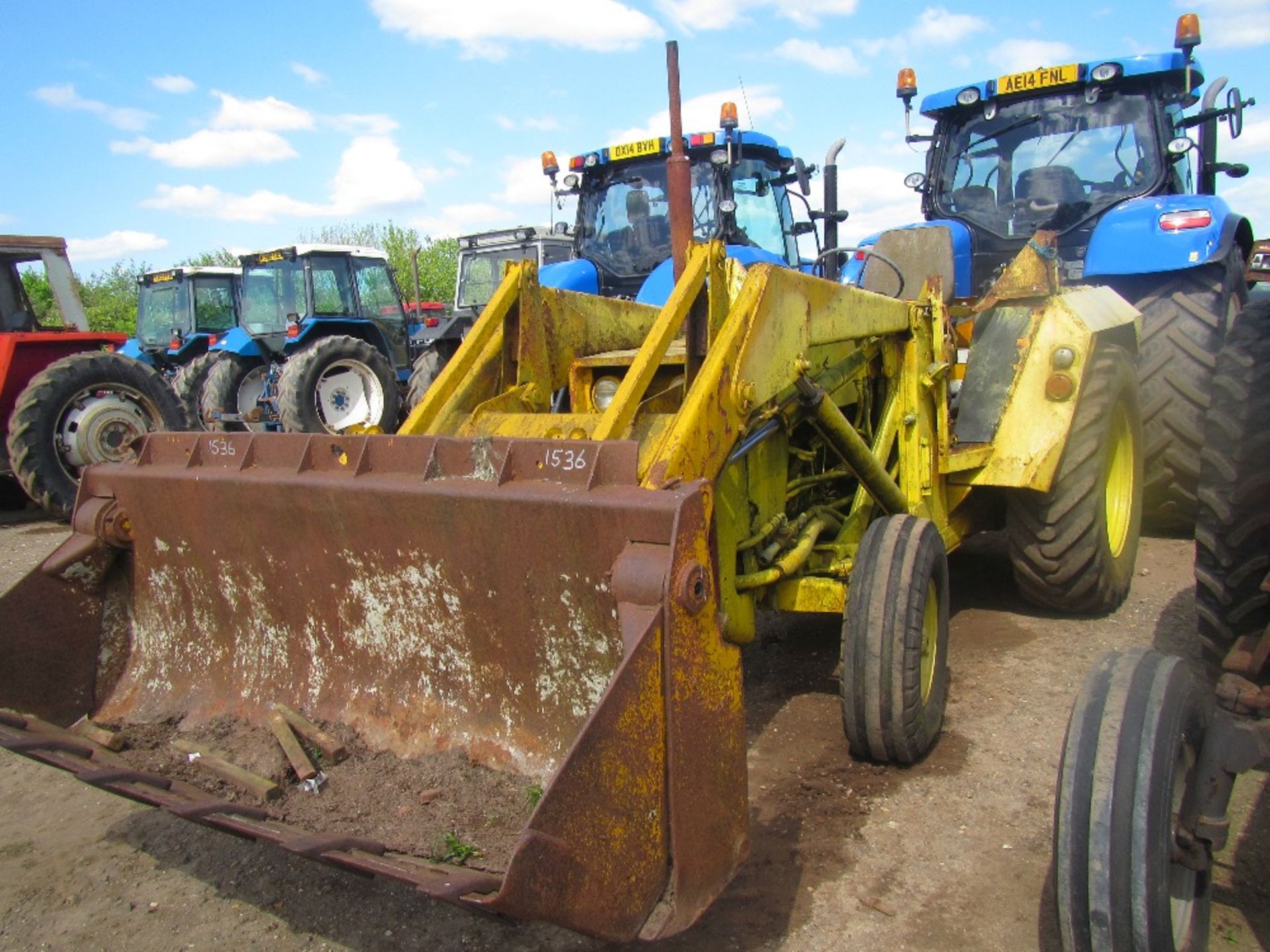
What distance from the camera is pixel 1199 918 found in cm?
211

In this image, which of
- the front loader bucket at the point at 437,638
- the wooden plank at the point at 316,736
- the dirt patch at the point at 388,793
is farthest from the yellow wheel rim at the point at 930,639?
the wooden plank at the point at 316,736

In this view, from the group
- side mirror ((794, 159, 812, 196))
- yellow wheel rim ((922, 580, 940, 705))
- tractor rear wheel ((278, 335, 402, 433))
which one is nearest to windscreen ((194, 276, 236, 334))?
tractor rear wheel ((278, 335, 402, 433))

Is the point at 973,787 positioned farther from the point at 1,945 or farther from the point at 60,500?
the point at 60,500

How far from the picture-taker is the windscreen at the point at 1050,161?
5918 mm

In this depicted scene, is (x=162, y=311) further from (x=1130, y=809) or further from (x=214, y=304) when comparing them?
(x=1130, y=809)

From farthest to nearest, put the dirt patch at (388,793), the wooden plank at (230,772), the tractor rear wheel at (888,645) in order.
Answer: the tractor rear wheel at (888,645)
the wooden plank at (230,772)
the dirt patch at (388,793)

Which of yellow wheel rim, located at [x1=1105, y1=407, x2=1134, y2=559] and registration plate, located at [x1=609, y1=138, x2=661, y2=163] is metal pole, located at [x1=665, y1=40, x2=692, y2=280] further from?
registration plate, located at [x1=609, y1=138, x2=661, y2=163]

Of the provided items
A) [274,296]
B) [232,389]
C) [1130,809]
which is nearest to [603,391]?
[1130,809]

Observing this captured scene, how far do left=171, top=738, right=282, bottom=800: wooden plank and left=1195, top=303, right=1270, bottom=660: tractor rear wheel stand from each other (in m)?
2.65

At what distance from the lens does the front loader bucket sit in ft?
6.73

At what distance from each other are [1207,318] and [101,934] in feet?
18.2

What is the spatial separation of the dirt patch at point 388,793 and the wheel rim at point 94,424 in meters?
6.10

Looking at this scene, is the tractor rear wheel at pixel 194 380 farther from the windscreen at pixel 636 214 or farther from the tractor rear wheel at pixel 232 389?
the windscreen at pixel 636 214

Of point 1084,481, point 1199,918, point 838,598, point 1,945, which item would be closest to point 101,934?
point 1,945
